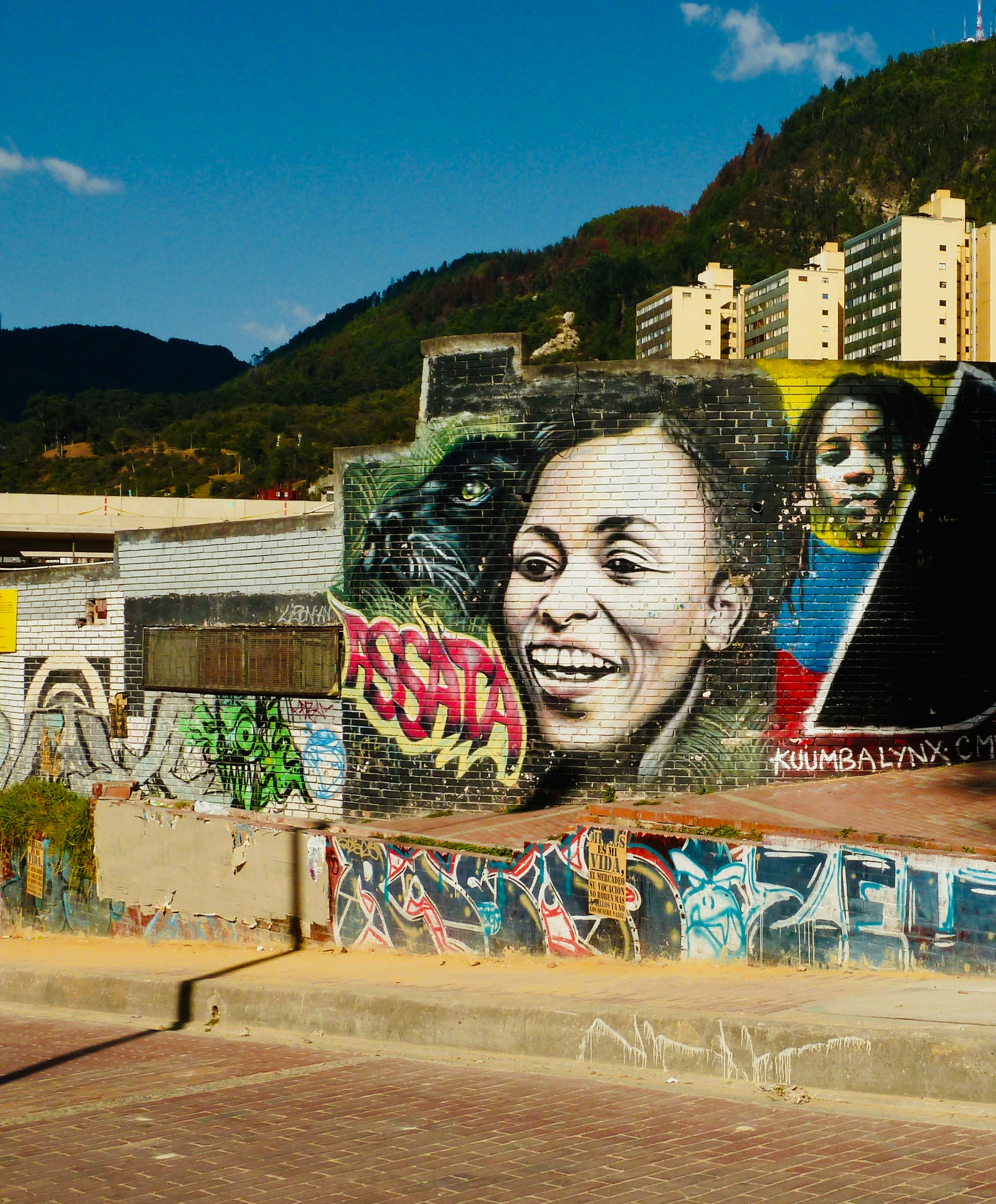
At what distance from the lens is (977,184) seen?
141 meters

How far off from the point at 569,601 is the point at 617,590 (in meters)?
0.49

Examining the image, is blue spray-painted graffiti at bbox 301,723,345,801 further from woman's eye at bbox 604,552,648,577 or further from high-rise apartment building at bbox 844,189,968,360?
high-rise apartment building at bbox 844,189,968,360

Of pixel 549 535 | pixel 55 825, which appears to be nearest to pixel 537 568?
pixel 549 535

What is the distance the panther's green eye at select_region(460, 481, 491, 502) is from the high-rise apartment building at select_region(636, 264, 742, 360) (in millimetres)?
19153

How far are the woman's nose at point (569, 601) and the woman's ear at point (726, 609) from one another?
3.65 feet

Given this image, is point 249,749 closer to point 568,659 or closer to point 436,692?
point 436,692

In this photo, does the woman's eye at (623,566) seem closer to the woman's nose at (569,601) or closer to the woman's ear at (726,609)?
the woman's nose at (569,601)

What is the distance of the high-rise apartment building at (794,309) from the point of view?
5381 centimetres

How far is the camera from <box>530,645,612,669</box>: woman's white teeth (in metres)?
12.2

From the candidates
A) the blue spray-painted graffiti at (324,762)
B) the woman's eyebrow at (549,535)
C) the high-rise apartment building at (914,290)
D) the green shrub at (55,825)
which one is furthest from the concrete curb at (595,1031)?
the high-rise apartment building at (914,290)

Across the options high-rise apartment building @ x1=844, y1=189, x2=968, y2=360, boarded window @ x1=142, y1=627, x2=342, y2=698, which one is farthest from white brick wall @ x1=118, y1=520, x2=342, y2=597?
high-rise apartment building @ x1=844, y1=189, x2=968, y2=360

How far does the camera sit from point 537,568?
1245 centimetres

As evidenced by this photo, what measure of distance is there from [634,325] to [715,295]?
169 feet

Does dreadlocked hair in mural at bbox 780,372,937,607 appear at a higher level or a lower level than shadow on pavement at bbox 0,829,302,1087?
higher
